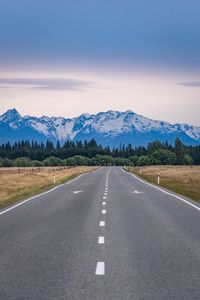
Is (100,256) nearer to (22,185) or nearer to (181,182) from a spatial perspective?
(22,185)

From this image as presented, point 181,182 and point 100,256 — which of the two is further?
point 181,182

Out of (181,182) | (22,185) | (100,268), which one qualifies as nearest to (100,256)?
(100,268)

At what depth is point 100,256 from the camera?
35.9 feet

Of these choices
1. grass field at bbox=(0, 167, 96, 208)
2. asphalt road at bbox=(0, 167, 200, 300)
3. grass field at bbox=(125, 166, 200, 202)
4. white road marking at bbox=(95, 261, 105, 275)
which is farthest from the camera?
grass field at bbox=(125, 166, 200, 202)

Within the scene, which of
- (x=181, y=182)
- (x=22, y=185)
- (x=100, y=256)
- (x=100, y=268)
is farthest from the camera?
(x=181, y=182)

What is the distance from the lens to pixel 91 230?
15.1 m

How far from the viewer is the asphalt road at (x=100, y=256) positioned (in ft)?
26.6

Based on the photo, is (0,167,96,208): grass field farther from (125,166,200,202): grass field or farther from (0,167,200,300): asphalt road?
(125,166,200,202): grass field

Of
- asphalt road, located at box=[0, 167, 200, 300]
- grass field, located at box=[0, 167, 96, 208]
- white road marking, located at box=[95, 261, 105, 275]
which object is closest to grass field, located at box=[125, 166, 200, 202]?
grass field, located at box=[0, 167, 96, 208]

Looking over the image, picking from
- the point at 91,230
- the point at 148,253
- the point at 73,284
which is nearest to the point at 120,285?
the point at 73,284

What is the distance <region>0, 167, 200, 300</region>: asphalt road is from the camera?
811 centimetres

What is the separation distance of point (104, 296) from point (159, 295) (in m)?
0.75

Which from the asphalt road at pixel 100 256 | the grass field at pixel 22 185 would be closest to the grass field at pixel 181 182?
the grass field at pixel 22 185

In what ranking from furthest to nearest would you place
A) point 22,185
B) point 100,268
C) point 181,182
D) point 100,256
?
point 181,182
point 22,185
point 100,256
point 100,268
